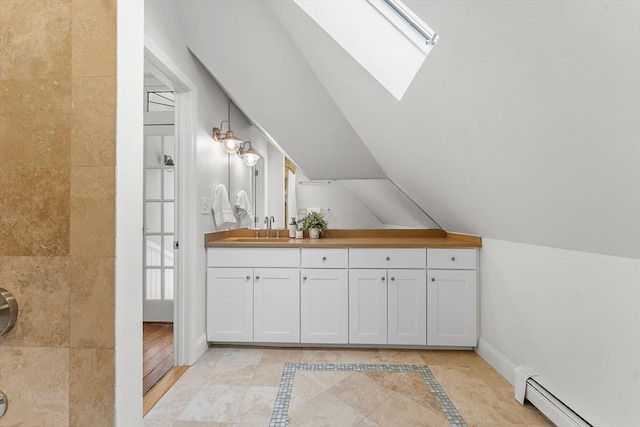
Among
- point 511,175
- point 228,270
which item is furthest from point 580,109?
point 228,270

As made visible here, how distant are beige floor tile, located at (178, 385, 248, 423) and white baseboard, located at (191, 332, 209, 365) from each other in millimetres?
370

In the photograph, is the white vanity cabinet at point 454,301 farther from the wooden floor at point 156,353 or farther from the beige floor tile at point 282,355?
the wooden floor at point 156,353

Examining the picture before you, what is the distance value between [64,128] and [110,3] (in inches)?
12.3

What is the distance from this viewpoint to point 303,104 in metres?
2.43

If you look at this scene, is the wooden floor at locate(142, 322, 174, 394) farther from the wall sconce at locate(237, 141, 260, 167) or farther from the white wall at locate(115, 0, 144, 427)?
the wall sconce at locate(237, 141, 260, 167)

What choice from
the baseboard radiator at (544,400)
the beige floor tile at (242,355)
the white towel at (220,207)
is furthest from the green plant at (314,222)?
the baseboard radiator at (544,400)

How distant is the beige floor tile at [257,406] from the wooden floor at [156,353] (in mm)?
646

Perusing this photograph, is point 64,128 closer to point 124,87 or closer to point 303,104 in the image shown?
point 124,87

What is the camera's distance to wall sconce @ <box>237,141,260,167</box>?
2895mm

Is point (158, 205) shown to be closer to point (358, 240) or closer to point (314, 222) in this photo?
point (314, 222)

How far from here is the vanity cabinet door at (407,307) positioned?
7.65 feet

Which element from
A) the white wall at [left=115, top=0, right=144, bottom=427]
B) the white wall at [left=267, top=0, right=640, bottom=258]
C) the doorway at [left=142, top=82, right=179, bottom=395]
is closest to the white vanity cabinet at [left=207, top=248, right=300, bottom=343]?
the doorway at [left=142, top=82, right=179, bottom=395]

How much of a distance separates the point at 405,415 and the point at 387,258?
1050 mm

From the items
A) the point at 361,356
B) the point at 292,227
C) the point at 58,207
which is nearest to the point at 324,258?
the point at 292,227
